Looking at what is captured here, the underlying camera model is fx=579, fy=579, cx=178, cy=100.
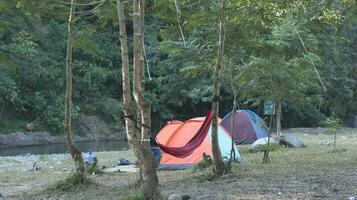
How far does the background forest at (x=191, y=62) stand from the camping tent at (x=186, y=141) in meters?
1.06

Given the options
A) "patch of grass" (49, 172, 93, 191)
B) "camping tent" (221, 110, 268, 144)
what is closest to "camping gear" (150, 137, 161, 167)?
"patch of grass" (49, 172, 93, 191)

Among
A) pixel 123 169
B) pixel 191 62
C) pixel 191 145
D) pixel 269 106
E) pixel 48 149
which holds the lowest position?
pixel 48 149

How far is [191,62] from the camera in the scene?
413 inches

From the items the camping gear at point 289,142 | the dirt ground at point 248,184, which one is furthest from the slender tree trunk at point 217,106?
the camping gear at point 289,142

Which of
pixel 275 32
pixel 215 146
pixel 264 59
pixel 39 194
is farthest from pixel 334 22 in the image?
pixel 39 194

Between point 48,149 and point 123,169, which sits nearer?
point 123,169

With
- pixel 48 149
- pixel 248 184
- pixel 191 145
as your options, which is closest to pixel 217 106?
pixel 248 184

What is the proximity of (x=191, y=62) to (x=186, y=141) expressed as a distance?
298 centimetres

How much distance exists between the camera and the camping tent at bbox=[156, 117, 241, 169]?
1194 cm

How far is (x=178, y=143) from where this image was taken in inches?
515

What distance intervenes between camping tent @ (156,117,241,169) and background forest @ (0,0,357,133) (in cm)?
106

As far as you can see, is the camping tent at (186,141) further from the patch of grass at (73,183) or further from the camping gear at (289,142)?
the patch of grass at (73,183)

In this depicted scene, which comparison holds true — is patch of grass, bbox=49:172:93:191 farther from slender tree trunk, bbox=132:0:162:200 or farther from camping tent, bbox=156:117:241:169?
camping tent, bbox=156:117:241:169

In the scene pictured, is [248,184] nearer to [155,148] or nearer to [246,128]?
[155,148]
